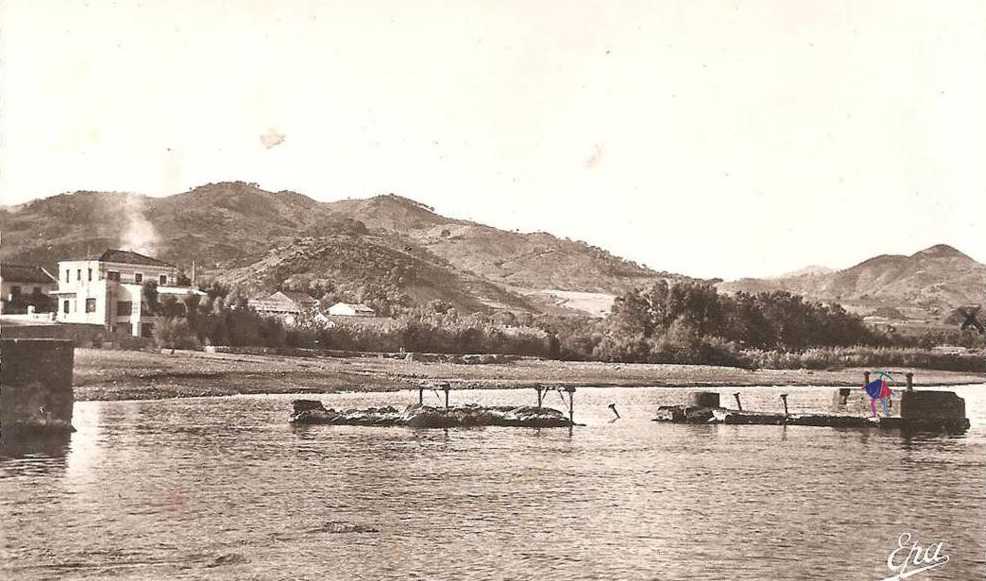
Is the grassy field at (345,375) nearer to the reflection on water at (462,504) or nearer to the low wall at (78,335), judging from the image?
the low wall at (78,335)

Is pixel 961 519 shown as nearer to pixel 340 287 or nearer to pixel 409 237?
pixel 340 287

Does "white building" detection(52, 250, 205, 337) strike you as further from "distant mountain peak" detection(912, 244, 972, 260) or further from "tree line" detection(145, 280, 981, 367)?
"distant mountain peak" detection(912, 244, 972, 260)

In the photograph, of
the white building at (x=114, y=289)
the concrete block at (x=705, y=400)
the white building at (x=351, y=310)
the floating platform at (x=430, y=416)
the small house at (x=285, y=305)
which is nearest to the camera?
the white building at (x=114, y=289)

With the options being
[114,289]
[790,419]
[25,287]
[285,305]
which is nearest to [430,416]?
[114,289]

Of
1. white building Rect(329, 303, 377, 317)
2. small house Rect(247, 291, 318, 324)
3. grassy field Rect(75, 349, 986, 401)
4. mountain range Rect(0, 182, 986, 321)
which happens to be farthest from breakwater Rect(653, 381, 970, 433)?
white building Rect(329, 303, 377, 317)

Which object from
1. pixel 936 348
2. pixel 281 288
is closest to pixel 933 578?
pixel 936 348

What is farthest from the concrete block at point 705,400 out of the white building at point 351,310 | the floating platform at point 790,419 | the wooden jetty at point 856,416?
the white building at point 351,310

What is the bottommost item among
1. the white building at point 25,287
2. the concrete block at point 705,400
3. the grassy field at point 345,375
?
the concrete block at point 705,400
